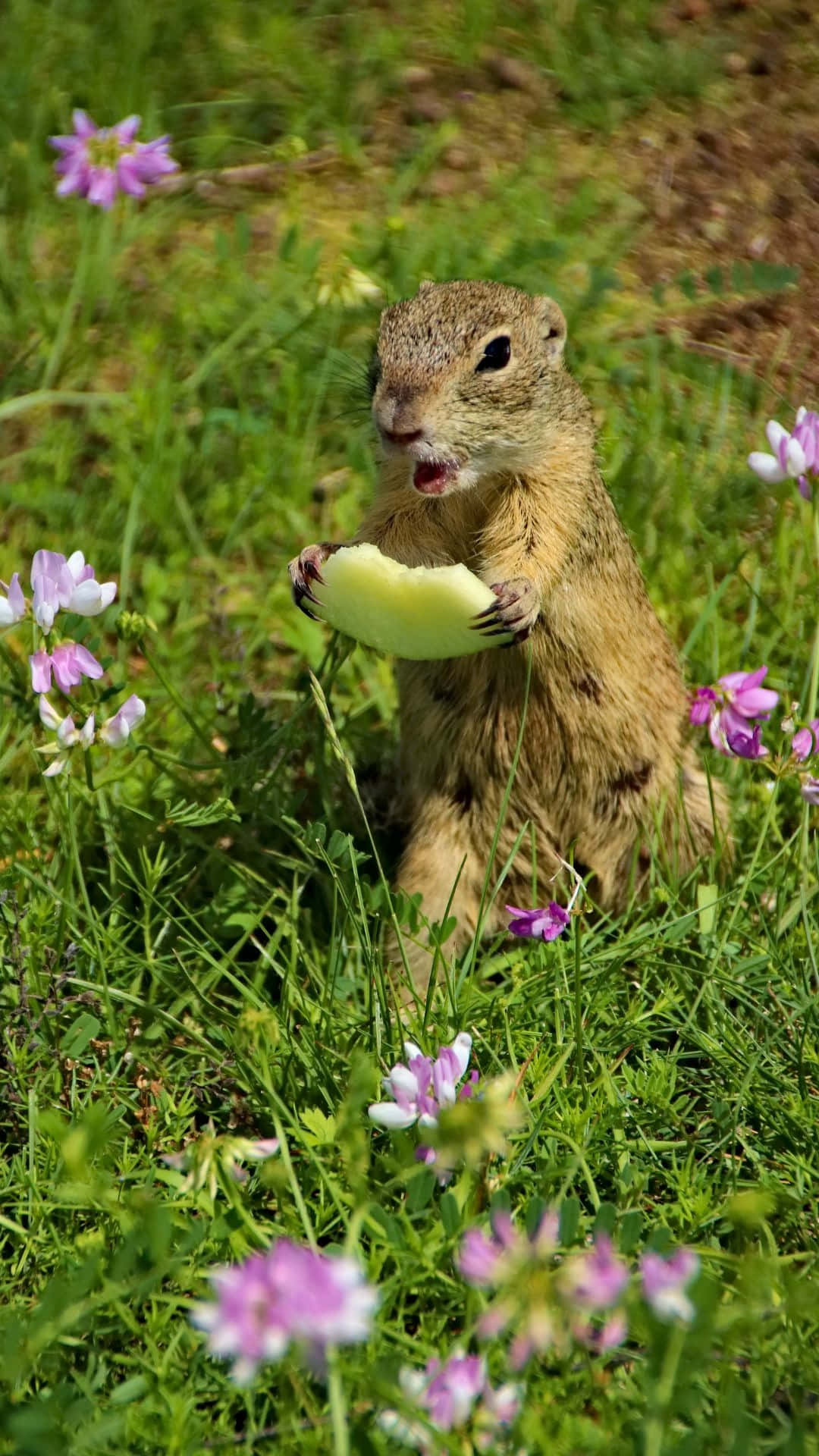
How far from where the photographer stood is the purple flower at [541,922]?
10.2ft

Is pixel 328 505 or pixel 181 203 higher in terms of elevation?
pixel 181 203

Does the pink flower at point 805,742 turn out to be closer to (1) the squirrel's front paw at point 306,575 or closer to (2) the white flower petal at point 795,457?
(2) the white flower petal at point 795,457

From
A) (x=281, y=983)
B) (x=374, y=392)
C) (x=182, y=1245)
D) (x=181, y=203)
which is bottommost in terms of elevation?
(x=281, y=983)

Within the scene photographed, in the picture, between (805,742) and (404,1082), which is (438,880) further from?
(404,1082)

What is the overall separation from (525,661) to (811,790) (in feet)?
2.27

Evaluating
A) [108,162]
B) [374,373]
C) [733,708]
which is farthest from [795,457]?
[108,162]

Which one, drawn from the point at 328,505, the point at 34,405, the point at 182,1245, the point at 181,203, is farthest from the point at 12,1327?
the point at 181,203

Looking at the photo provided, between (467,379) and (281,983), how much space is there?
1.36 metres

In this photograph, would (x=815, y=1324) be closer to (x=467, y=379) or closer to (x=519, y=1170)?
(x=519, y=1170)

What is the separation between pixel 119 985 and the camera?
3.44 metres

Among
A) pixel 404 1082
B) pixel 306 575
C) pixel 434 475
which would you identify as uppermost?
pixel 434 475

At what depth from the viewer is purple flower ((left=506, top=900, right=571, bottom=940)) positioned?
3.12 meters

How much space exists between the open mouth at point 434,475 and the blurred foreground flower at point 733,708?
2.63ft

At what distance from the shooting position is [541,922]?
3137mm
